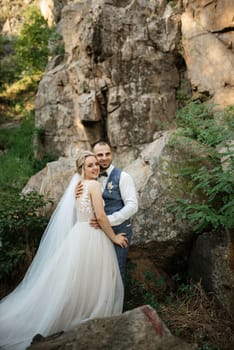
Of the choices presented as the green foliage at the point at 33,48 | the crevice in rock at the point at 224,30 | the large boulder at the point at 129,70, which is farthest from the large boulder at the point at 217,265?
the green foliage at the point at 33,48

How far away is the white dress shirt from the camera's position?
405 centimetres

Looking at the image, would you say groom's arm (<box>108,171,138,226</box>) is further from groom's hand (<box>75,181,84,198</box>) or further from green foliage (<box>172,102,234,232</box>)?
green foliage (<box>172,102,234,232</box>)

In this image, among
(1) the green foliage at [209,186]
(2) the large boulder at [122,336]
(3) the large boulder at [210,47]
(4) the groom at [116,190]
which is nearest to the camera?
(2) the large boulder at [122,336]

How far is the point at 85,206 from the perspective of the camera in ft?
13.2

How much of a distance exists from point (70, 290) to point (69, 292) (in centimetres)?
2

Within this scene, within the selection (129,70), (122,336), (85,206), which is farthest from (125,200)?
(129,70)

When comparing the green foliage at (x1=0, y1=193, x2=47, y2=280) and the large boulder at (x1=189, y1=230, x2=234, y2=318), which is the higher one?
the green foliage at (x1=0, y1=193, x2=47, y2=280)

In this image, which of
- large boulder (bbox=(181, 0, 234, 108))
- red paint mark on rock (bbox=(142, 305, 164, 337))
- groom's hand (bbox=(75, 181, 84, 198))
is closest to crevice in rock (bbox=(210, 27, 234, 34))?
large boulder (bbox=(181, 0, 234, 108))

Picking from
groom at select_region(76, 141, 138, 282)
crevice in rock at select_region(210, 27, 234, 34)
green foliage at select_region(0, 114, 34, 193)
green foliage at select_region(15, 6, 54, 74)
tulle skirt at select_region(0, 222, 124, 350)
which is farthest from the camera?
green foliage at select_region(15, 6, 54, 74)

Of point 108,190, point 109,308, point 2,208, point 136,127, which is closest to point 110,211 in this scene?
point 108,190

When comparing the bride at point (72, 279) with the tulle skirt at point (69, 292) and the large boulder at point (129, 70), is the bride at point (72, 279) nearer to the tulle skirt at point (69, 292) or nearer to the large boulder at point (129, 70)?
the tulle skirt at point (69, 292)

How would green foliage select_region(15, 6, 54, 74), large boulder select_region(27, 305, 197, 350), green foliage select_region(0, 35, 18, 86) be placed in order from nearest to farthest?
large boulder select_region(27, 305, 197, 350) < green foliage select_region(15, 6, 54, 74) < green foliage select_region(0, 35, 18, 86)

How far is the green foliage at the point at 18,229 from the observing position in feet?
16.4

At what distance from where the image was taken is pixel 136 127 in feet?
31.2
